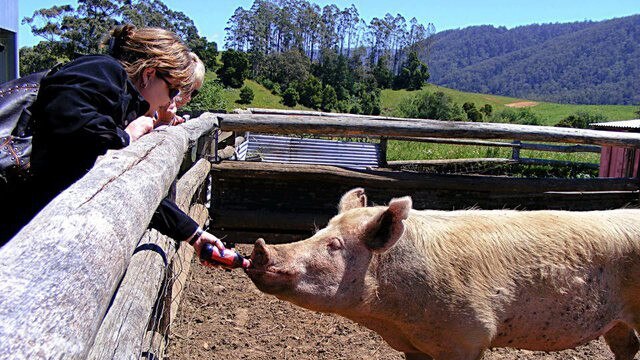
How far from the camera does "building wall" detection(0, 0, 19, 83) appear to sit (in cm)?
1563

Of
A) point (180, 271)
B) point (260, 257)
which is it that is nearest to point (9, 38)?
point (180, 271)

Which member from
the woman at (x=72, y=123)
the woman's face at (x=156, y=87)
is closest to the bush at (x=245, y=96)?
the woman's face at (x=156, y=87)

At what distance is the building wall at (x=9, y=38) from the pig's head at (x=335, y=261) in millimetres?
14495

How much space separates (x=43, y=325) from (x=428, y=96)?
55.9m

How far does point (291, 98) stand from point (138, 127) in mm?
55119

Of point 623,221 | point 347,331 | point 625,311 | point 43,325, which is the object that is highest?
point 43,325

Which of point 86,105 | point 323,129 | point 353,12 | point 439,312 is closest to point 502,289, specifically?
point 439,312

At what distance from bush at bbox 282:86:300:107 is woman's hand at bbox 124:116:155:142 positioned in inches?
2151

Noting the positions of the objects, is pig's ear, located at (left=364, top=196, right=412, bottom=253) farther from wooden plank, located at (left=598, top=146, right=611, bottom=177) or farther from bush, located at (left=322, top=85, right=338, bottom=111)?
bush, located at (left=322, top=85, right=338, bottom=111)

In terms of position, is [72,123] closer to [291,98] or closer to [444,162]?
[444,162]

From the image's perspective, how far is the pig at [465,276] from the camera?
331cm

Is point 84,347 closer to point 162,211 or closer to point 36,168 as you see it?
point 36,168

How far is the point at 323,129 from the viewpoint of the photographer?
270 inches

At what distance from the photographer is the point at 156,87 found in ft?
8.85
